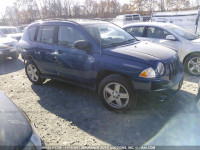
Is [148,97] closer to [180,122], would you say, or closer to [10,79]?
[180,122]

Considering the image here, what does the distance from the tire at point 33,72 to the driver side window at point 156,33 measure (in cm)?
385

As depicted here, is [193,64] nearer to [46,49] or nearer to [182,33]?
[182,33]

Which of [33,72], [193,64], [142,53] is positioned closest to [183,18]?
[193,64]

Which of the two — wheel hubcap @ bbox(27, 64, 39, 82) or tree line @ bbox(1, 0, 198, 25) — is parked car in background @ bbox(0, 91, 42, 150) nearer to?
wheel hubcap @ bbox(27, 64, 39, 82)

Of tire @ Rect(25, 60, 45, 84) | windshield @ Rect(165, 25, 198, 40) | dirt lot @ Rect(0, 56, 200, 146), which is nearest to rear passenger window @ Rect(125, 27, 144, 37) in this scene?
windshield @ Rect(165, 25, 198, 40)

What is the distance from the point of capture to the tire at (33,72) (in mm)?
4713

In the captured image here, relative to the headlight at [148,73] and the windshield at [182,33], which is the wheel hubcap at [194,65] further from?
the headlight at [148,73]

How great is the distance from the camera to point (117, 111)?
10.7 feet

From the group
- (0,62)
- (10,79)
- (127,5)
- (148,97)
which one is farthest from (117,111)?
(127,5)

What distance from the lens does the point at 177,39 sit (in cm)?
521

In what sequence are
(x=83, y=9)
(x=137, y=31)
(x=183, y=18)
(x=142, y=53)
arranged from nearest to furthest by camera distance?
(x=142, y=53) → (x=137, y=31) → (x=183, y=18) → (x=83, y=9)

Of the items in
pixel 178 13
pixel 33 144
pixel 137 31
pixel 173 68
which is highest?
pixel 178 13

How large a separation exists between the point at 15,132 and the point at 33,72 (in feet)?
10.8

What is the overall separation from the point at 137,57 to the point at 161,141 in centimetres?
141
